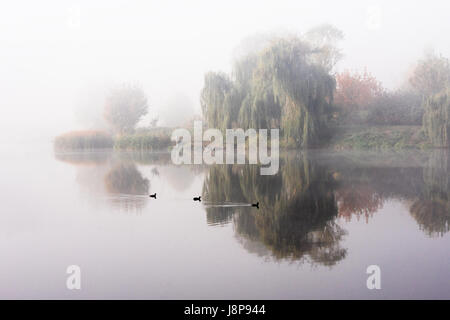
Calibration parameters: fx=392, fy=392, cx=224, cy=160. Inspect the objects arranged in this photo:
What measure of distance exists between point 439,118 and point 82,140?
109 feet

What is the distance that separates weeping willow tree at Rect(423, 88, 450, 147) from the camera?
81.3ft

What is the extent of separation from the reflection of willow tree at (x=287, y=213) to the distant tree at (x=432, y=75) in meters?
29.7

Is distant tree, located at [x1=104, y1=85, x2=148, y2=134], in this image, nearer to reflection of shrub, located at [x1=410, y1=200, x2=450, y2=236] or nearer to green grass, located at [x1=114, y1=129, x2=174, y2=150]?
green grass, located at [x1=114, y1=129, x2=174, y2=150]

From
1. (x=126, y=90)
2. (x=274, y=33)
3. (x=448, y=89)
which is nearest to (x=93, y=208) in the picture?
(x=448, y=89)

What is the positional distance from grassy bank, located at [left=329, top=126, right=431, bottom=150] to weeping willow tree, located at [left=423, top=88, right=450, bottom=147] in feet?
2.87

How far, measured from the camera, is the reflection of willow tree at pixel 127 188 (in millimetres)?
9336

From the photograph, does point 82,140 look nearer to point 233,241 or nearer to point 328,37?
point 328,37

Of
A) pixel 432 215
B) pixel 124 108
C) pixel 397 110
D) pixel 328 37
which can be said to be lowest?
pixel 432 215

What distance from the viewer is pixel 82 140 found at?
137 ft

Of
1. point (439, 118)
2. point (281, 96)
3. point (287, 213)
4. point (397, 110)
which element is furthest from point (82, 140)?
point (287, 213)

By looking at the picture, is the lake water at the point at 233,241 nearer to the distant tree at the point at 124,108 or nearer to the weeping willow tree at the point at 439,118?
the weeping willow tree at the point at 439,118

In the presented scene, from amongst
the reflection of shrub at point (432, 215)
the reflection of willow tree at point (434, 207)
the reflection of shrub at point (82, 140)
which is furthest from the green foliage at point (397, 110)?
the reflection of shrub at point (82, 140)

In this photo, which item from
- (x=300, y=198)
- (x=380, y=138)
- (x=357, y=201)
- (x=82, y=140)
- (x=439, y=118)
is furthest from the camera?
(x=82, y=140)

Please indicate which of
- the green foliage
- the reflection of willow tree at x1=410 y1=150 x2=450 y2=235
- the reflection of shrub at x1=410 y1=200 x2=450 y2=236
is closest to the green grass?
the green foliage
